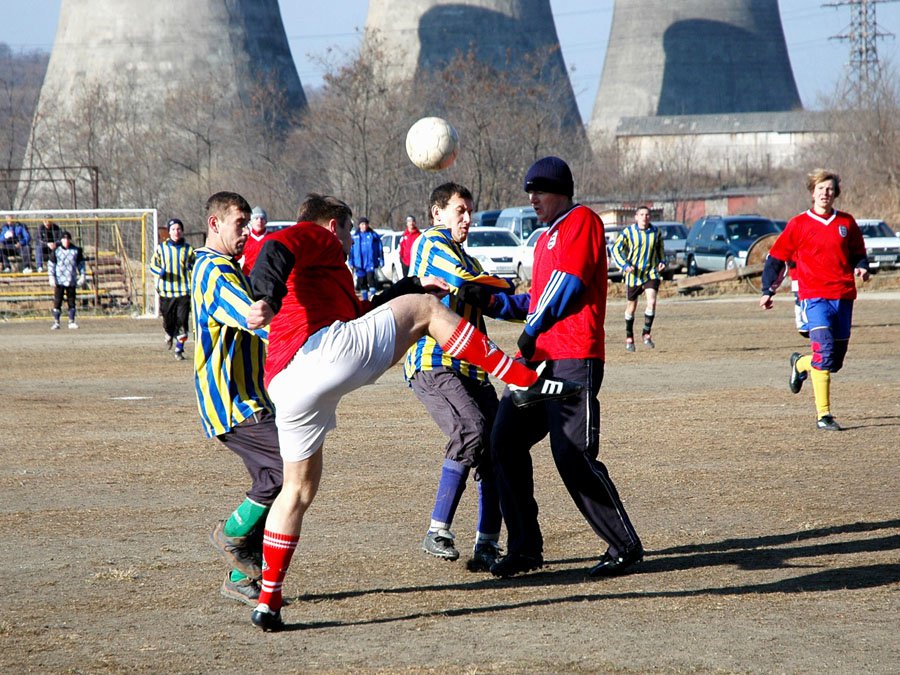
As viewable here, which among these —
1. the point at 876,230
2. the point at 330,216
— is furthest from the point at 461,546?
the point at 876,230

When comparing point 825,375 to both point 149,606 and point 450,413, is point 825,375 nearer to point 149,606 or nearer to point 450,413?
point 450,413

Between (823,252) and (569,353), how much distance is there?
508cm

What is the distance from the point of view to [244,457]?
563 cm

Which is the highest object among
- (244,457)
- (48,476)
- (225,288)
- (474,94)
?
(474,94)

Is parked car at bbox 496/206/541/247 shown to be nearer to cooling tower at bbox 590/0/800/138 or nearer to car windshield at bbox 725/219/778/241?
car windshield at bbox 725/219/778/241

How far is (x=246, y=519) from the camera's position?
567 centimetres

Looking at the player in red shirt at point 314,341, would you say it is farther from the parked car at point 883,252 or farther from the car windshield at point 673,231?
the car windshield at point 673,231

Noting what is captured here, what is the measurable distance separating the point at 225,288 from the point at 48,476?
429cm

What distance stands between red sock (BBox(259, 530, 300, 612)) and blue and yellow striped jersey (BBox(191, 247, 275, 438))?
Result: 0.66 meters

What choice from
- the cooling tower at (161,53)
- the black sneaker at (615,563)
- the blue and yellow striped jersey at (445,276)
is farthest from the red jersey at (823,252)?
the cooling tower at (161,53)

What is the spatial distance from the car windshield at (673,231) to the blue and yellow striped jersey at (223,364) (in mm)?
36991

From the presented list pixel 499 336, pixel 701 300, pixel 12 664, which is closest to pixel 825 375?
pixel 12 664

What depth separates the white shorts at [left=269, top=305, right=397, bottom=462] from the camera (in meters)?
4.94

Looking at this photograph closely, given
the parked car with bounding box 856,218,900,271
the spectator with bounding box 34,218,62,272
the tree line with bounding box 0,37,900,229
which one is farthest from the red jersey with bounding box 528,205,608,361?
the tree line with bounding box 0,37,900,229
